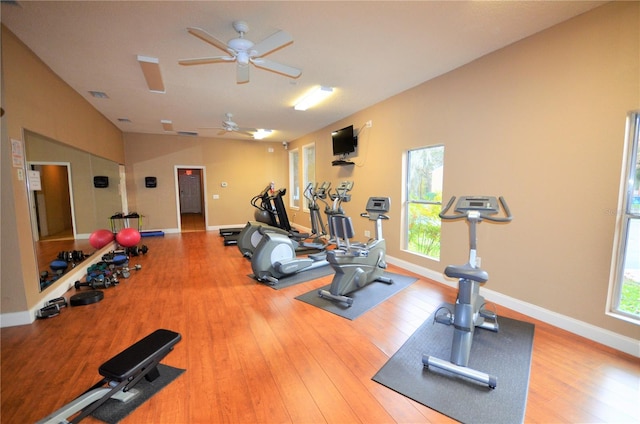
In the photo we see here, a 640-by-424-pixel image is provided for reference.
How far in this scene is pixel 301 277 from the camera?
14.2ft

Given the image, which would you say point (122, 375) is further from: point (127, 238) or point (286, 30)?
point (127, 238)

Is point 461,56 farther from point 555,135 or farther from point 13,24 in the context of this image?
point 13,24

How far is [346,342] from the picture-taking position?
252 cm

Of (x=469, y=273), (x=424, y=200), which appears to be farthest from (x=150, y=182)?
(x=469, y=273)

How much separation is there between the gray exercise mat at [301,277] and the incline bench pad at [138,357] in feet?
6.24

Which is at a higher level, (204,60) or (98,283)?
(204,60)

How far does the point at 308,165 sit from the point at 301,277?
4.89m

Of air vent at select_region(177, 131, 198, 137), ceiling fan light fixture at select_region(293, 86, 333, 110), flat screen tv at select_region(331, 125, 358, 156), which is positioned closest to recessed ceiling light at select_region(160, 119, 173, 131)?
air vent at select_region(177, 131, 198, 137)

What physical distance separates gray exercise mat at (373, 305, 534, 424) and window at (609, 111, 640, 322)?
2.51 feet

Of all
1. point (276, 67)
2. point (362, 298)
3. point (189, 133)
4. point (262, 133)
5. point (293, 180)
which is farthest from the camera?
point (293, 180)

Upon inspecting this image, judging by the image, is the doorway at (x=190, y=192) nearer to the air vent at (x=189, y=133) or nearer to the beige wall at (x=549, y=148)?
the air vent at (x=189, y=133)

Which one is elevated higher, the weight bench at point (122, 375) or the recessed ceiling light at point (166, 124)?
the recessed ceiling light at point (166, 124)

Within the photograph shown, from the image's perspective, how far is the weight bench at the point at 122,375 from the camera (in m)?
1.61

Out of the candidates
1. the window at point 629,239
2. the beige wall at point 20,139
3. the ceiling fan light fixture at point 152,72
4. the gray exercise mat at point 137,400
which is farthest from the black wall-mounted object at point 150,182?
the window at point 629,239
